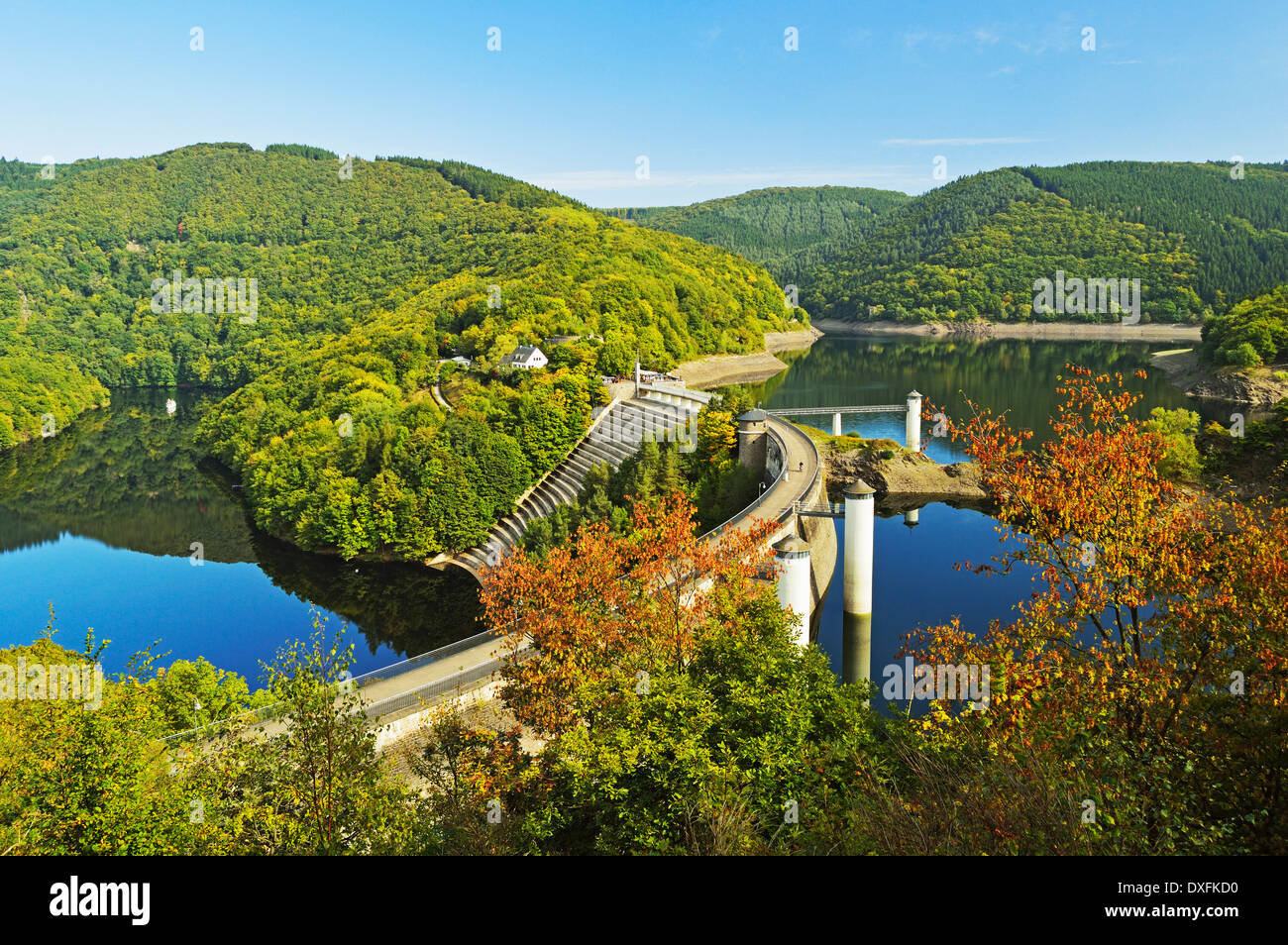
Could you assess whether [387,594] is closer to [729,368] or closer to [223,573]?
[223,573]

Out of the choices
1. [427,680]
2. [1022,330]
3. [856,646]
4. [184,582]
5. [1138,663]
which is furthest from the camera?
[1022,330]

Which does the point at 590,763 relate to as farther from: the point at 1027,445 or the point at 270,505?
the point at 1027,445

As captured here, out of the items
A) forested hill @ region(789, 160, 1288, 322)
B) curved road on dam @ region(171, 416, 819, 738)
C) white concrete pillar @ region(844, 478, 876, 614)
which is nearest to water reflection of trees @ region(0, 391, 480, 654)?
curved road on dam @ region(171, 416, 819, 738)

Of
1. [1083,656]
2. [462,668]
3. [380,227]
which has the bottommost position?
[462,668]

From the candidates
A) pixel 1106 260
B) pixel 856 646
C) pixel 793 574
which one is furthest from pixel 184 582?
pixel 1106 260

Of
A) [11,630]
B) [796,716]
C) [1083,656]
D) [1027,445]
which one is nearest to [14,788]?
[796,716]

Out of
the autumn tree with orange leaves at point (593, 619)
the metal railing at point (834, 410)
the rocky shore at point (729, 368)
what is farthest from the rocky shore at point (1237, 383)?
the autumn tree with orange leaves at point (593, 619)
